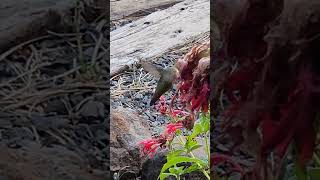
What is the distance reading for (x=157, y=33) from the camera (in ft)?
8.11

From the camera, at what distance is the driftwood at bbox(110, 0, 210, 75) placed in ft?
7.86

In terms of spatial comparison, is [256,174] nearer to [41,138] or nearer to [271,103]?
[271,103]

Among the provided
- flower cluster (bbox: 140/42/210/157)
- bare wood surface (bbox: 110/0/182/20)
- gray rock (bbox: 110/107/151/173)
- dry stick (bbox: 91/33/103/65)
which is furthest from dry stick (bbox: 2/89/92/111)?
bare wood surface (bbox: 110/0/182/20)

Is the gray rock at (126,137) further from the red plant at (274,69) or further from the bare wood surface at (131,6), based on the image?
the red plant at (274,69)

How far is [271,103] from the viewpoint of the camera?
2.67 feet

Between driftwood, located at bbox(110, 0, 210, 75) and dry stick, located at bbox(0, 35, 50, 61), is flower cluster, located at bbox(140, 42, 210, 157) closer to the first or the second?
dry stick, located at bbox(0, 35, 50, 61)

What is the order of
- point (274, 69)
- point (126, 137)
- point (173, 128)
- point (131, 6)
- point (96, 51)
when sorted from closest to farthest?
1. point (274, 69)
2. point (96, 51)
3. point (173, 128)
4. point (126, 137)
5. point (131, 6)

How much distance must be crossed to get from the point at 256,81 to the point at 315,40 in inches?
3.7

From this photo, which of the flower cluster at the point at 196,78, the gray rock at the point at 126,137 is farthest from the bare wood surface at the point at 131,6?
the flower cluster at the point at 196,78

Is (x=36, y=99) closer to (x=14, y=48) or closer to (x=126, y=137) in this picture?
(x=14, y=48)

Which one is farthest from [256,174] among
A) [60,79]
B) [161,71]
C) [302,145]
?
[161,71]

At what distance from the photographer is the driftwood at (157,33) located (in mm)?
2395

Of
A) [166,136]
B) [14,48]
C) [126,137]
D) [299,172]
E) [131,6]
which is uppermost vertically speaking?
[14,48]

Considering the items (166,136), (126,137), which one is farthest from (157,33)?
(166,136)
